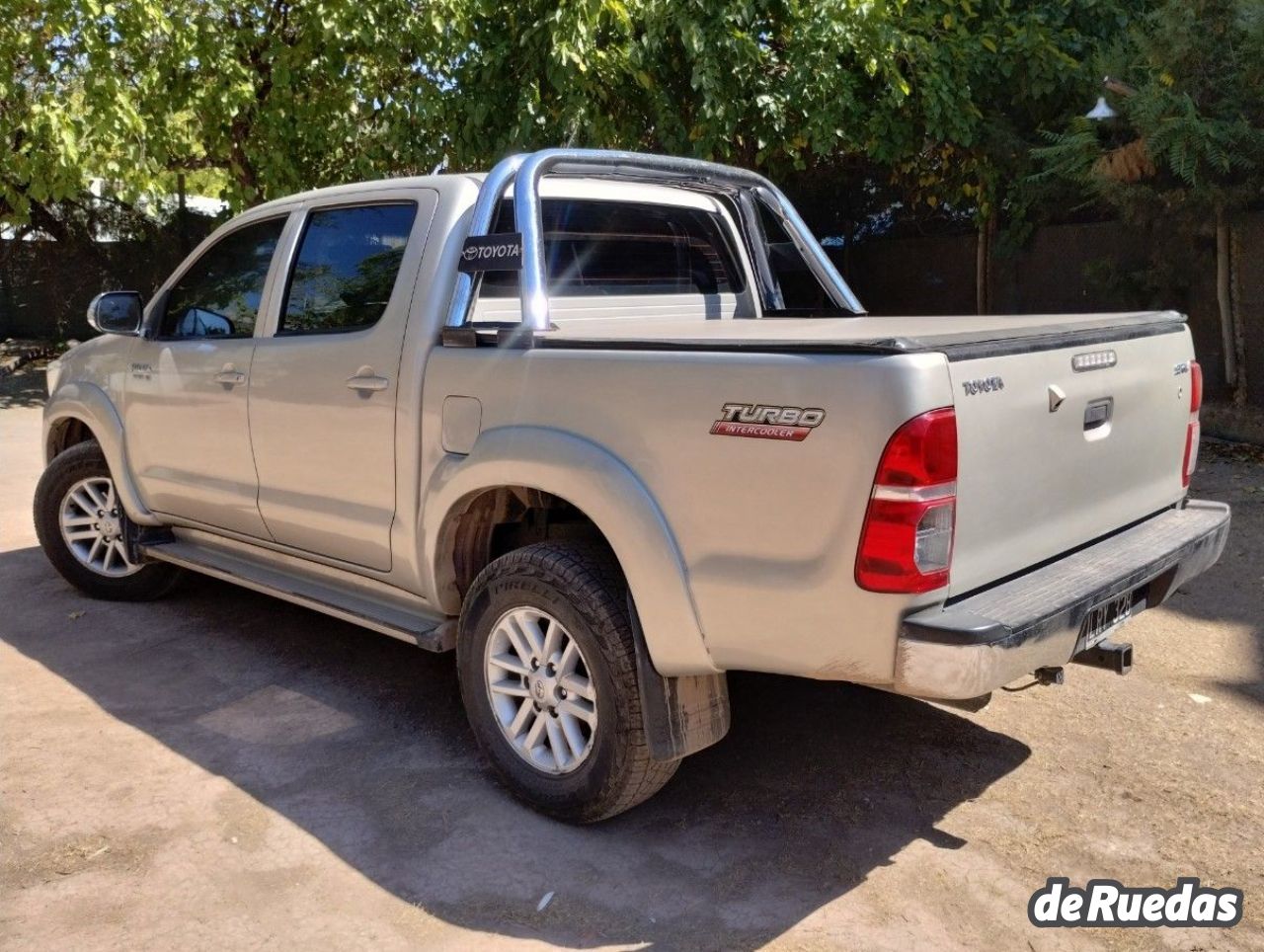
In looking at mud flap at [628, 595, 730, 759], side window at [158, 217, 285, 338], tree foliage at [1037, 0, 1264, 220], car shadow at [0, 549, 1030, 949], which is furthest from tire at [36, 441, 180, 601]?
tree foliage at [1037, 0, 1264, 220]

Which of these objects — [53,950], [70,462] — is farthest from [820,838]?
[70,462]

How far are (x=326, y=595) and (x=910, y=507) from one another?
2416mm

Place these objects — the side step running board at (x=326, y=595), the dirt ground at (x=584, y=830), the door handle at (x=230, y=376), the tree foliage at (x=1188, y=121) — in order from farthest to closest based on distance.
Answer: the tree foliage at (x=1188, y=121) → the door handle at (x=230, y=376) → the side step running board at (x=326, y=595) → the dirt ground at (x=584, y=830)

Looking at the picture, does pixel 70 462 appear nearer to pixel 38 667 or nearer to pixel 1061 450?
pixel 38 667

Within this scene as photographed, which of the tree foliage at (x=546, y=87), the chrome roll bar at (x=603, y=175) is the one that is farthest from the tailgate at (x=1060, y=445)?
the tree foliage at (x=546, y=87)

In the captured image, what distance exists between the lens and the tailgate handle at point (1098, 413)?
329 cm

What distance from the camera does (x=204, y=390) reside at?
4.76 m

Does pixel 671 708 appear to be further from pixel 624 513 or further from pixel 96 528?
pixel 96 528

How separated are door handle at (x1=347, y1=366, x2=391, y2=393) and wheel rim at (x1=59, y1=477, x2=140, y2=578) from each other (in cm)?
220

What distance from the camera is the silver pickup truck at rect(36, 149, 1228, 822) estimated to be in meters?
2.81

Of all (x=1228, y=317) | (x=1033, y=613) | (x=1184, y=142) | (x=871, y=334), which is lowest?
(x=1033, y=613)

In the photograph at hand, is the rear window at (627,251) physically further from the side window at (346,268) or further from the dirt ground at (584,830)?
the dirt ground at (584,830)

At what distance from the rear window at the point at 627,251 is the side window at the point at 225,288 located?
4.08ft

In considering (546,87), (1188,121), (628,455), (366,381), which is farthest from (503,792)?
(546,87)
